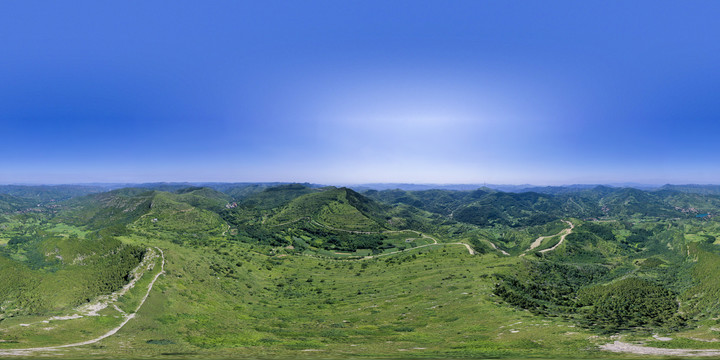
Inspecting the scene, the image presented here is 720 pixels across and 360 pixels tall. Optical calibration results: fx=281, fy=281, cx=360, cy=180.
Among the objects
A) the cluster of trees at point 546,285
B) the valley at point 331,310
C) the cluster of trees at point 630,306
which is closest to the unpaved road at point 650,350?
the valley at point 331,310

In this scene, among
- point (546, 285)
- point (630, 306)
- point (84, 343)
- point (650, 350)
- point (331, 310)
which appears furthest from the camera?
point (546, 285)

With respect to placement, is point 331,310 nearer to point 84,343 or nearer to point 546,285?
point 84,343

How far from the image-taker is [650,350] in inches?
1841

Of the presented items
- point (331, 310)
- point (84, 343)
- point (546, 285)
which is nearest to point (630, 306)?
point (546, 285)

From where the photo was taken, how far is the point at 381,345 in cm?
5831

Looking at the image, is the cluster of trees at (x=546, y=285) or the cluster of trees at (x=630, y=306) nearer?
the cluster of trees at (x=630, y=306)

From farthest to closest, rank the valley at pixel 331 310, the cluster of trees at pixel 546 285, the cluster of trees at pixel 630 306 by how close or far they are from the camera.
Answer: the cluster of trees at pixel 546 285, the cluster of trees at pixel 630 306, the valley at pixel 331 310

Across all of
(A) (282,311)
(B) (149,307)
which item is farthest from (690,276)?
(B) (149,307)

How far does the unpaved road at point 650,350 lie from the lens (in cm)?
4327

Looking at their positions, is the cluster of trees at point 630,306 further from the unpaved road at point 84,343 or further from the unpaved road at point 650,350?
the unpaved road at point 84,343

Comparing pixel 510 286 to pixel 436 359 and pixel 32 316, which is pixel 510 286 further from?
pixel 32 316

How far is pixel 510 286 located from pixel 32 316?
142102 mm

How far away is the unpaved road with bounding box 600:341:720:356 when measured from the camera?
43.3 metres

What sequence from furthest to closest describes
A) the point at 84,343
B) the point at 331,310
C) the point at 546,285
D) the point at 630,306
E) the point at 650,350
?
the point at 546,285
the point at 331,310
the point at 630,306
the point at 84,343
the point at 650,350
